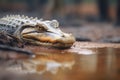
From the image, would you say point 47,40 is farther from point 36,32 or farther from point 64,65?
point 64,65

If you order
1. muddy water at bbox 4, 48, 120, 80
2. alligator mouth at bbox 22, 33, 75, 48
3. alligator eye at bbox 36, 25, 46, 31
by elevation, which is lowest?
muddy water at bbox 4, 48, 120, 80

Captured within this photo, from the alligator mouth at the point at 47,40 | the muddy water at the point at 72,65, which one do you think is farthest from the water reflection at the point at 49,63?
the alligator mouth at the point at 47,40

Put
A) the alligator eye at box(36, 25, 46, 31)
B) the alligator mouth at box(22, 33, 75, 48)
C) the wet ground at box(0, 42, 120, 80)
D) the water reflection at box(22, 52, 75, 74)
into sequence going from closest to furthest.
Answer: the wet ground at box(0, 42, 120, 80), the water reflection at box(22, 52, 75, 74), the alligator mouth at box(22, 33, 75, 48), the alligator eye at box(36, 25, 46, 31)

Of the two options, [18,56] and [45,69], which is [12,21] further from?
[45,69]

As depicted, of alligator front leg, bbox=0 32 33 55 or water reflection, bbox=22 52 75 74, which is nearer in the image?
water reflection, bbox=22 52 75 74

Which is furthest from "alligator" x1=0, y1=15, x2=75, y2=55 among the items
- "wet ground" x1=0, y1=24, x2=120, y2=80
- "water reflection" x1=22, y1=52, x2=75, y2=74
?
"water reflection" x1=22, y1=52, x2=75, y2=74

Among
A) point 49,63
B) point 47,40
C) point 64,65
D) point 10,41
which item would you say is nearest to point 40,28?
point 47,40

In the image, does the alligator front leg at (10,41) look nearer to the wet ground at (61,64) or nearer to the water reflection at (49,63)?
the wet ground at (61,64)

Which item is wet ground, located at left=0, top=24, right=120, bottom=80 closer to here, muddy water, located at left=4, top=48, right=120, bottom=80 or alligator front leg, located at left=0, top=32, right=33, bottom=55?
muddy water, located at left=4, top=48, right=120, bottom=80
